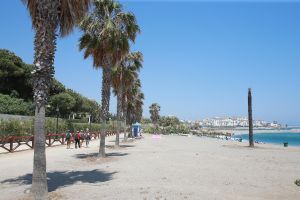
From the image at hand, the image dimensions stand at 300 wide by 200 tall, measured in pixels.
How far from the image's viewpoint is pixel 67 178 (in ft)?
46.9

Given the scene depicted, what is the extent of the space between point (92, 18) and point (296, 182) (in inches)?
539

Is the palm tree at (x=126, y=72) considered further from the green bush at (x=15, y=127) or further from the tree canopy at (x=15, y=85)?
the tree canopy at (x=15, y=85)

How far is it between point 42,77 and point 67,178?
5.26 m

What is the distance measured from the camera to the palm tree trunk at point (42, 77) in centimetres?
1016

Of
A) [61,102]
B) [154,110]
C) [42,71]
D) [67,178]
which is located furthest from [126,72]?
[154,110]

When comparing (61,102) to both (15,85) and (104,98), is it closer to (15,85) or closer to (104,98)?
(15,85)

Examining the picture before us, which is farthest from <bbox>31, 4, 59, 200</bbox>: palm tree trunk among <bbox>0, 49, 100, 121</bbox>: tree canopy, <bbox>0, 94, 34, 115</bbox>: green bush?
<bbox>0, 94, 34, 115</bbox>: green bush

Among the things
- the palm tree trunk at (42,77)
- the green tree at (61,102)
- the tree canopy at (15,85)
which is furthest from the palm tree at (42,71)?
the green tree at (61,102)

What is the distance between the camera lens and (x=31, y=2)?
1115 cm

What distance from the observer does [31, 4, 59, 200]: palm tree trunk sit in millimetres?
10164

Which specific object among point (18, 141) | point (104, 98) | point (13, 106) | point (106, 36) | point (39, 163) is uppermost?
point (106, 36)

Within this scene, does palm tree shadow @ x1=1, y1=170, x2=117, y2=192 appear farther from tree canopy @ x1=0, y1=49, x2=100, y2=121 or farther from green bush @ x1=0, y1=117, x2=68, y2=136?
tree canopy @ x1=0, y1=49, x2=100, y2=121

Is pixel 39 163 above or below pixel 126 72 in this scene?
below

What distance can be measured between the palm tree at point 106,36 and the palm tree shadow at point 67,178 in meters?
6.01
